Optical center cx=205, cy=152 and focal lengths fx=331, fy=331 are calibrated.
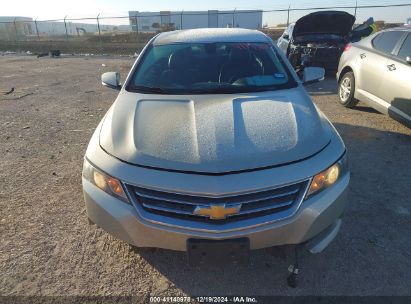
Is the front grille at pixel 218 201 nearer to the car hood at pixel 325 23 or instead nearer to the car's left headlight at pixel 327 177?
the car's left headlight at pixel 327 177

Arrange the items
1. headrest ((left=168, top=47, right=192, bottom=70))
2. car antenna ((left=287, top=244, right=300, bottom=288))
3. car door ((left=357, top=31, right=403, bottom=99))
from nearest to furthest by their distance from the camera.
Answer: car antenna ((left=287, top=244, right=300, bottom=288)) < headrest ((left=168, top=47, right=192, bottom=70)) < car door ((left=357, top=31, right=403, bottom=99))

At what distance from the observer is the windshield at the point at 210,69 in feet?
10.2

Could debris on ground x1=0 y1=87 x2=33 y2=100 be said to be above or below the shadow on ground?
below

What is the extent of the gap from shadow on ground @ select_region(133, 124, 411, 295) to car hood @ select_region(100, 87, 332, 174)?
65 cm

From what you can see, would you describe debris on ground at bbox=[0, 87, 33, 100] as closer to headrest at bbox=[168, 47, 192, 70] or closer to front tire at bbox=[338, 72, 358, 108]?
headrest at bbox=[168, 47, 192, 70]

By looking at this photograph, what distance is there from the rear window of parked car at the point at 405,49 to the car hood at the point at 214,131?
3034mm

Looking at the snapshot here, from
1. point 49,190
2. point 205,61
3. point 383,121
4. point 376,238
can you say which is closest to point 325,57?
point 383,121

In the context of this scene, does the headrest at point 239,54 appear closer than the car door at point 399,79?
Yes

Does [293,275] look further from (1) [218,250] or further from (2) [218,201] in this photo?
(2) [218,201]

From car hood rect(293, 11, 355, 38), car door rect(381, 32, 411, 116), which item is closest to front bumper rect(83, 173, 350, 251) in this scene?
car door rect(381, 32, 411, 116)

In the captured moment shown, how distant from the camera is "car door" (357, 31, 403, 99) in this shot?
5.32 meters

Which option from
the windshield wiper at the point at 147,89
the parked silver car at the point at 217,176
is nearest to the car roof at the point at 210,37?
the windshield wiper at the point at 147,89

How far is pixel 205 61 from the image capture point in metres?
3.45

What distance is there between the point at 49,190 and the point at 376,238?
3.28m
